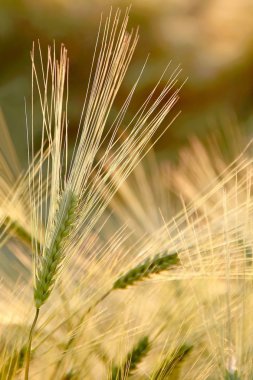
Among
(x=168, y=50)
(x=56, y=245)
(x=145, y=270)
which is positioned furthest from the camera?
(x=168, y=50)

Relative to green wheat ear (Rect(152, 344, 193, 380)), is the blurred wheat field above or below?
above

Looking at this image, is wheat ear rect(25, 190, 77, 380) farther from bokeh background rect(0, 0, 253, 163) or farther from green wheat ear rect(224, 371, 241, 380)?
bokeh background rect(0, 0, 253, 163)

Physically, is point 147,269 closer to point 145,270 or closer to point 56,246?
point 145,270

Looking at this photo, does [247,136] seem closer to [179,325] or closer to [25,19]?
[25,19]

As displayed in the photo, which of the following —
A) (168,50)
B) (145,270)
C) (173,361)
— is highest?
(168,50)

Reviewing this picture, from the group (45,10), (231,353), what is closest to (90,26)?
(45,10)

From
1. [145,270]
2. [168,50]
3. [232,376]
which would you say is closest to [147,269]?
[145,270]

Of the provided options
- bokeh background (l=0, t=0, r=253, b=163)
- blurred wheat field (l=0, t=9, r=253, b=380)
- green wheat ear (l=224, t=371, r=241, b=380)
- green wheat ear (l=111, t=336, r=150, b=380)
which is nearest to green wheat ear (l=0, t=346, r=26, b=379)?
blurred wheat field (l=0, t=9, r=253, b=380)

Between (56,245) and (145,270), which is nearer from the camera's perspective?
(56,245)
